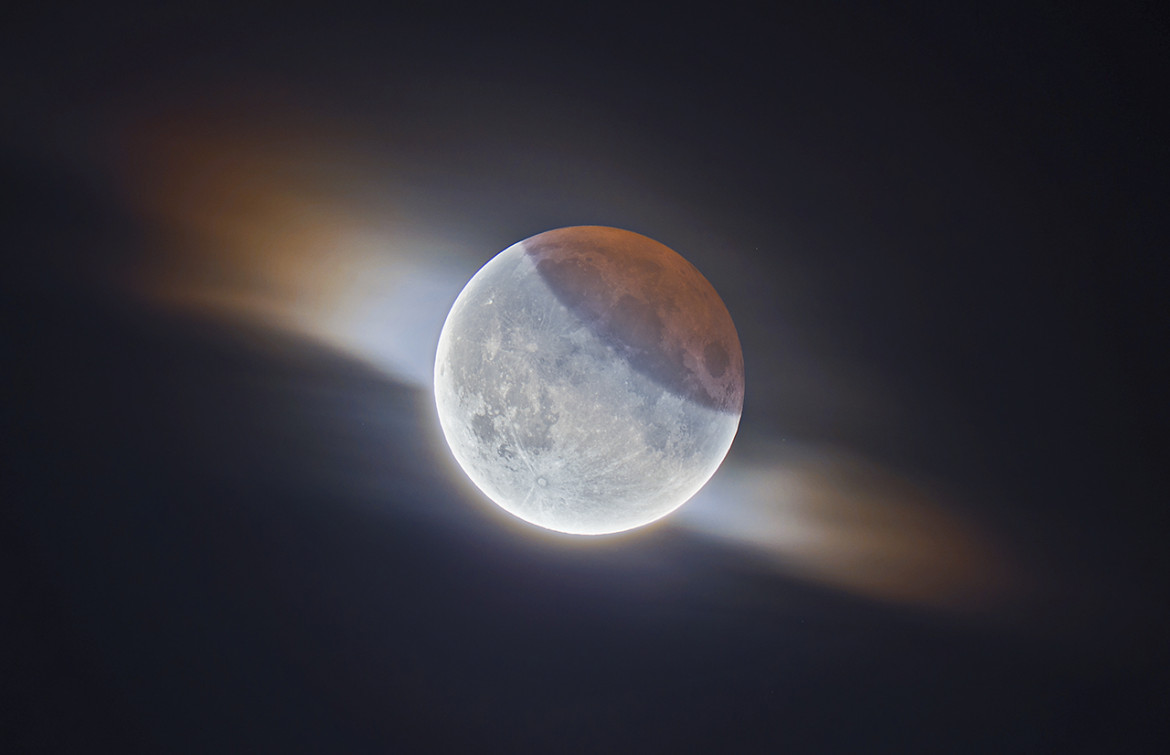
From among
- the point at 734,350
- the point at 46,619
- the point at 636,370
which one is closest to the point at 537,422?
the point at 636,370

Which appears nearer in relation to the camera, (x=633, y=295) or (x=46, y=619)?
(x=633, y=295)

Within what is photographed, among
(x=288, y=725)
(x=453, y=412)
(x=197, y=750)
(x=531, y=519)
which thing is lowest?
(x=197, y=750)

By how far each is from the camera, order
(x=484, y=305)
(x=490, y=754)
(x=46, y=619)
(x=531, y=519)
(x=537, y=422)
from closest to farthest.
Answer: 1. (x=537, y=422)
2. (x=484, y=305)
3. (x=531, y=519)
4. (x=46, y=619)
5. (x=490, y=754)

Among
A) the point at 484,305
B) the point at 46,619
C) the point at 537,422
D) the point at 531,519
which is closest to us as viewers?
the point at 537,422

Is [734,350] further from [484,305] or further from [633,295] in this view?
[484,305]

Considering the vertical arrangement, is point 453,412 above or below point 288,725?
above

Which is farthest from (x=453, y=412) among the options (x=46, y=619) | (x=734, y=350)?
(x=46, y=619)
